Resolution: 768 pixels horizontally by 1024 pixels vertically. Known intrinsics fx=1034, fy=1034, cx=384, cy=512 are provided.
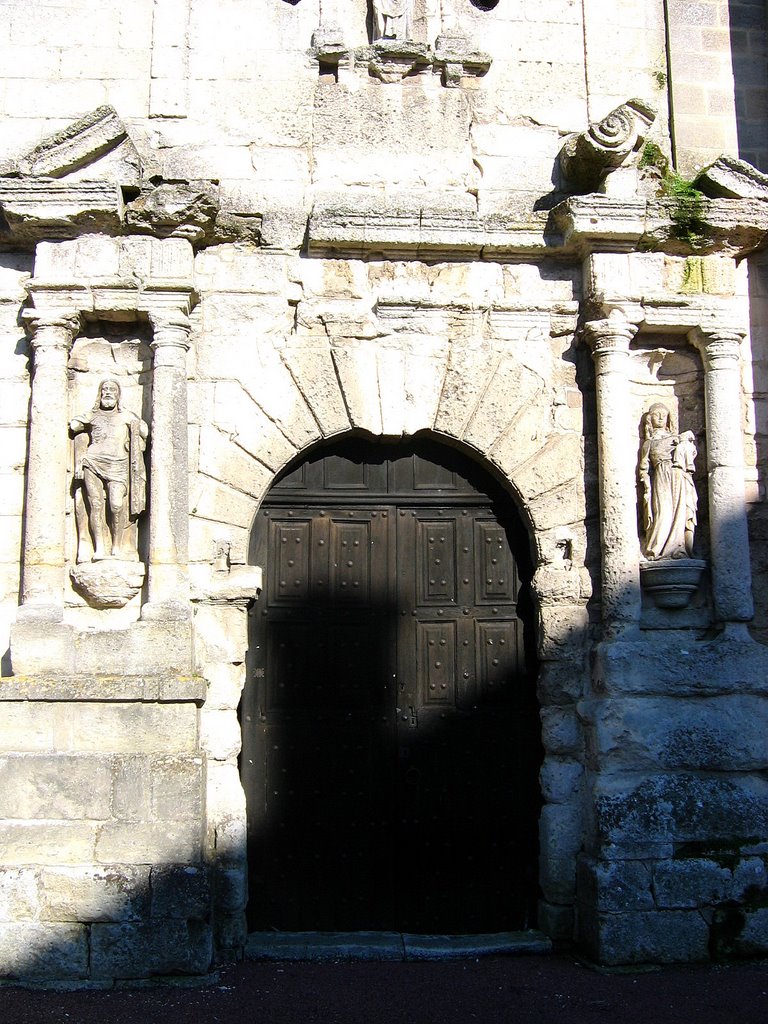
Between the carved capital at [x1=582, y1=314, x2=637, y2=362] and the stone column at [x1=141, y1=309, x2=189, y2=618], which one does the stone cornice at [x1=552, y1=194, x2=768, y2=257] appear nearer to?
the carved capital at [x1=582, y1=314, x2=637, y2=362]

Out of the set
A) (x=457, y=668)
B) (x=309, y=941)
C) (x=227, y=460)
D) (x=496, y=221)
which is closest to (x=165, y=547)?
(x=227, y=460)

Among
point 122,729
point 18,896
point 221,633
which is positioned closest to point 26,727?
point 122,729

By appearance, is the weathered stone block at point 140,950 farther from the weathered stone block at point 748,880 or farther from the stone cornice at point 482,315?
the stone cornice at point 482,315

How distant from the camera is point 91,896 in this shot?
462 centimetres

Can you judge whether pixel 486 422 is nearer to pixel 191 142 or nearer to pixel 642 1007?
pixel 191 142

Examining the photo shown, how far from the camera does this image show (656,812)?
4.99 m

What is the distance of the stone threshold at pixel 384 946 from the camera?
5.02 m

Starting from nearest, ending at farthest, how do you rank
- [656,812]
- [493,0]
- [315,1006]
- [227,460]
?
1. [315,1006]
2. [656,812]
3. [227,460]
4. [493,0]

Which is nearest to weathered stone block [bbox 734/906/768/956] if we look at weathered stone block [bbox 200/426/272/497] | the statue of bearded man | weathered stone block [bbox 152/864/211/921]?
weathered stone block [bbox 152/864/211/921]

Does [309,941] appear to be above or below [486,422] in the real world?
below

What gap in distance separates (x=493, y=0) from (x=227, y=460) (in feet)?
10.3

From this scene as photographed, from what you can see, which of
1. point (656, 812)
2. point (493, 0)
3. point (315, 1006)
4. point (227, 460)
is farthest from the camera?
point (493, 0)

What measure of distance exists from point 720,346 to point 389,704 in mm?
2606

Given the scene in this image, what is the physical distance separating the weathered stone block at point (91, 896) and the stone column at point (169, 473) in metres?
1.21
